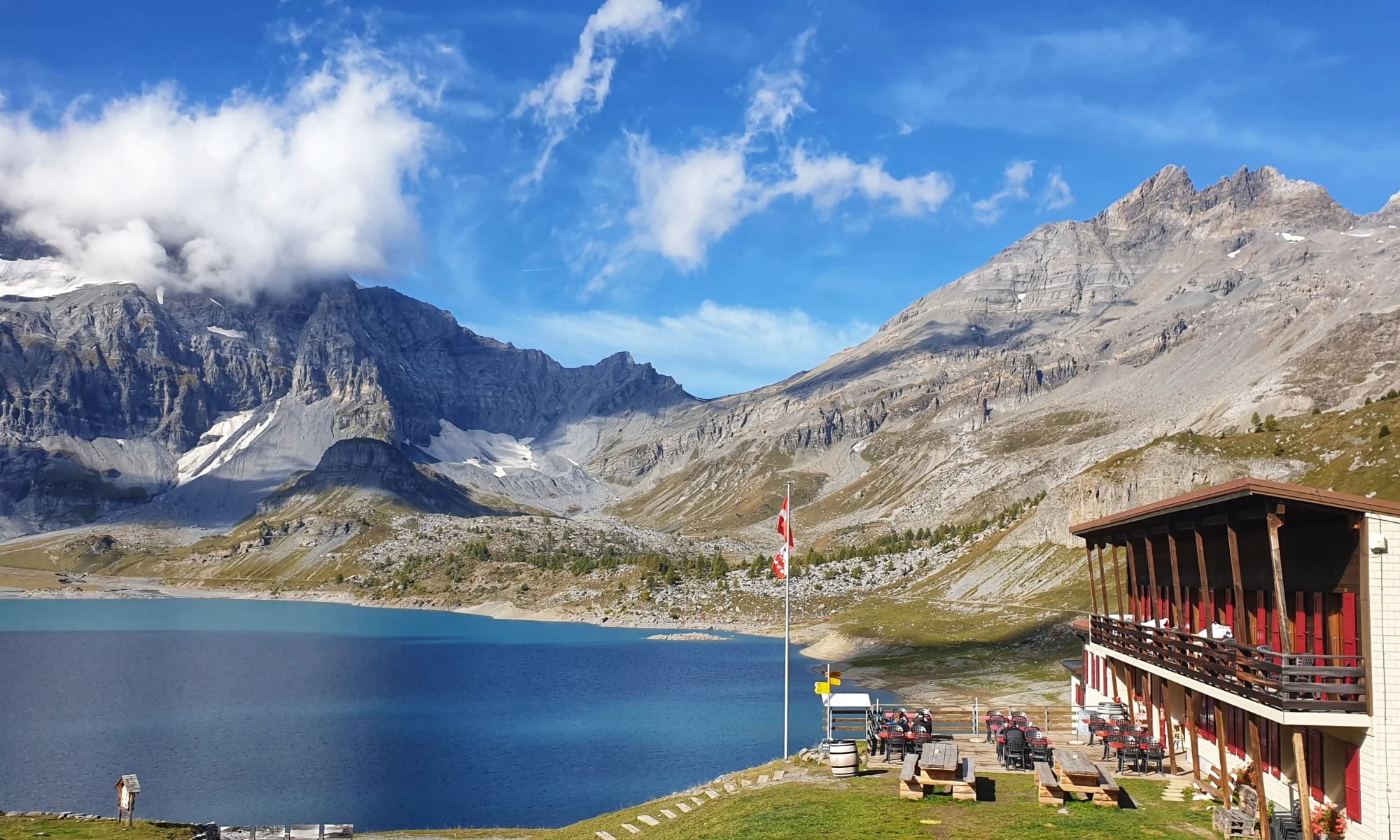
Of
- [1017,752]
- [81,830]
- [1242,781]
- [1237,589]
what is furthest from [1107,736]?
[81,830]

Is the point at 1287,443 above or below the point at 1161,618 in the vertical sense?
above

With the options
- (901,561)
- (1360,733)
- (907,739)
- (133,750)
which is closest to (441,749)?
(133,750)

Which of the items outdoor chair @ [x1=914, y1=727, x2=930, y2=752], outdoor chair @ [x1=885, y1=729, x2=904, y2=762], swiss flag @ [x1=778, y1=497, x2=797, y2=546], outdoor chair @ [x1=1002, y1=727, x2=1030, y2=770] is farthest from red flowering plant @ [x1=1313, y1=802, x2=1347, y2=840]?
swiss flag @ [x1=778, y1=497, x2=797, y2=546]

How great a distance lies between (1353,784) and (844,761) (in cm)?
1421

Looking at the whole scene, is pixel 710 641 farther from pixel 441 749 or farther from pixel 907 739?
pixel 907 739

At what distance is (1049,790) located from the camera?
28.1 metres

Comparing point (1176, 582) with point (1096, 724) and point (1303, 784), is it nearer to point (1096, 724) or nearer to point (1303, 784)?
point (1096, 724)

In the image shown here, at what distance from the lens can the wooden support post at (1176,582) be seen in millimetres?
32219

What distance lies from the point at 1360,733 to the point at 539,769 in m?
47.4

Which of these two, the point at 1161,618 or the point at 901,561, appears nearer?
the point at 1161,618

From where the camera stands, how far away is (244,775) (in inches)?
2356

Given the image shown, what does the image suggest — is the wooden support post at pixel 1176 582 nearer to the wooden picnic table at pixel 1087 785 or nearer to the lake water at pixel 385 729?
the wooden picnic table at pixel 1087 785

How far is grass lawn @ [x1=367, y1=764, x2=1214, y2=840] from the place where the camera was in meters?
25.5

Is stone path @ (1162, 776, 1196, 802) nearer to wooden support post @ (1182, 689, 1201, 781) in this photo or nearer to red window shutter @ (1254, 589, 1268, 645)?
wooden support post @ (1182, 689, 1201, 781)
